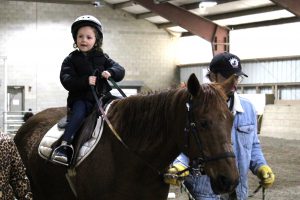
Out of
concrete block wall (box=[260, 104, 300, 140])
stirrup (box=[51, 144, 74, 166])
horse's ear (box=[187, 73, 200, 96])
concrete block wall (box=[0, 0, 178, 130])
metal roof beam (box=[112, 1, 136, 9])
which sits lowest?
concrete block wall (box=[260, 104, 300, 140])

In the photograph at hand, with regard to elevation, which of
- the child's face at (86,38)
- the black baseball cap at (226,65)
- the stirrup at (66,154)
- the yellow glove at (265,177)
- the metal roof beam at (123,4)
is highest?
the metal roof beam at (123,4)

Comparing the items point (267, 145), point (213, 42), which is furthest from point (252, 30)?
point (267, 145)

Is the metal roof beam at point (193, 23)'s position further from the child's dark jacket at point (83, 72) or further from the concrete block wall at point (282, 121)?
the child's dark jacket at point (83, 72)

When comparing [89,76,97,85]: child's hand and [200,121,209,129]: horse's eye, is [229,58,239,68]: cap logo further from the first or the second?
[89,76,97,85]: child's hand

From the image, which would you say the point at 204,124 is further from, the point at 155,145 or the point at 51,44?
the point at 51,44

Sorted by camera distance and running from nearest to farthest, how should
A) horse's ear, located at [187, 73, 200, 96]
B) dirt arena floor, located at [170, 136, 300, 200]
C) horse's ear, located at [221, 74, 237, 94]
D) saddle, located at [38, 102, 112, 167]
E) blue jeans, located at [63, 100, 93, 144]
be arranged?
1. horse's ear, located at [187, 73, 200, 96]
2. horse's ear, located at [221, 74, 237, 94]
3. saddle, located at [38, 102, 112, 167]
4. blue jeans, located at [63, 100, 93, 144]
5. dirt arena floor, located at [170, 136, 300, 200]

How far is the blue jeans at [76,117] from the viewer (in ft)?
12.0

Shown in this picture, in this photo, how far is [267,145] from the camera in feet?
50.0

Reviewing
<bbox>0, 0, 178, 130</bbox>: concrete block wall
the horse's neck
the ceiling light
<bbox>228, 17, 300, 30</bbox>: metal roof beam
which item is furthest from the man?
<bbox>0, 0, 178, 130</bbox>: concrete block wall

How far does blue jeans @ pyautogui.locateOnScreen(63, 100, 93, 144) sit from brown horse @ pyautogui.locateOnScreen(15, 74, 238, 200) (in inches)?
9.7

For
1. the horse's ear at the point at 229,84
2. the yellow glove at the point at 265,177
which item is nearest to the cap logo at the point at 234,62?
the horse's ear at the point at 229,84

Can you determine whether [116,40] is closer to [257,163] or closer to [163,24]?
[163,24]

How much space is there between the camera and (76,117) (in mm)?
3691

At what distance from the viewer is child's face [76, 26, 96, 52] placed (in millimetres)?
3881
